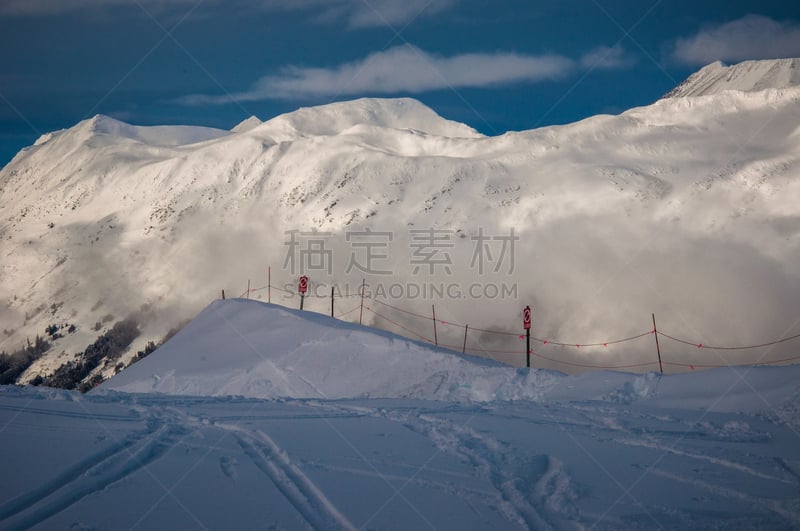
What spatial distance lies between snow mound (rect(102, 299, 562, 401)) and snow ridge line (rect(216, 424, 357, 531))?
580 cm

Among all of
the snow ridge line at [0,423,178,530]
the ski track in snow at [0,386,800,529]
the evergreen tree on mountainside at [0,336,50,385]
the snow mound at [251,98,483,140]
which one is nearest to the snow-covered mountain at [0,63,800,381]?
the snow mound at [251,98,483,140]

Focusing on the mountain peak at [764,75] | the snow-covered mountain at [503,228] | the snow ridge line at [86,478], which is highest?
the mountain peak at [764,75]

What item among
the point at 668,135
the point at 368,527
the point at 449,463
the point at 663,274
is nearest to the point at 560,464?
the point at 449,463

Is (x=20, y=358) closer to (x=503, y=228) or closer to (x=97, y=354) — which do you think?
(x=97, y=354)

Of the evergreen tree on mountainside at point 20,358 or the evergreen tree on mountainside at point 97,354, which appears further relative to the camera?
the evergreen tree on mountainside at point 20,358

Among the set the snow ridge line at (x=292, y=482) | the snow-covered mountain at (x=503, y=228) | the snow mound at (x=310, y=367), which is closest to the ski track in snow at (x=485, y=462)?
the snow ridge line at (x=292, y=482)

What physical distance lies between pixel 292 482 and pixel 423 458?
61.2 inches

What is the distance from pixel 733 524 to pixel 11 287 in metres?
223

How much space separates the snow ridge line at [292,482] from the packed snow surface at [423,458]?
0.02 meters

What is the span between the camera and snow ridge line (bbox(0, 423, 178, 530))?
16.5ft

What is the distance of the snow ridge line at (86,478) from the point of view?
5034 mm

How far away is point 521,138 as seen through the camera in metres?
130

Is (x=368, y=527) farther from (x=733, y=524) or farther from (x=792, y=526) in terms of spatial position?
(x=792, y=526)

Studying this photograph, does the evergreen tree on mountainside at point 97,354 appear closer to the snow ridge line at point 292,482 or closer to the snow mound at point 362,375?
the snow mound at point 362,375
